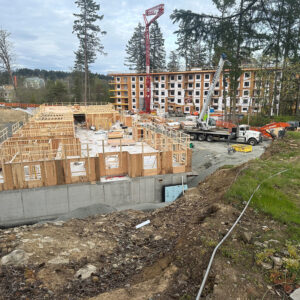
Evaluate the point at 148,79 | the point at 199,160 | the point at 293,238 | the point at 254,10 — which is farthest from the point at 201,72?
the point at 293,238

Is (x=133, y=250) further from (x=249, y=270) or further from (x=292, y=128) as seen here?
(x=292, y=128)

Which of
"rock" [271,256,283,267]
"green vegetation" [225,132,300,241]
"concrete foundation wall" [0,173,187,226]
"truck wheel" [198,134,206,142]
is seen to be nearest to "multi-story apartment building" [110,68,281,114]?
"truck wheel" [198,134,206,142]

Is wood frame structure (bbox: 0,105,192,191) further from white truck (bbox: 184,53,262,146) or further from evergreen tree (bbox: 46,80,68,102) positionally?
evergreen tree (bbox: 46,80,68,102)

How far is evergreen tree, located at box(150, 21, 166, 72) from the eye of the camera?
229 feet

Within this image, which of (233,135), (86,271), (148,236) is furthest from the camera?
(233,135)

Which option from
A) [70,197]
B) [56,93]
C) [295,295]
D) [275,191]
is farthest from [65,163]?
[56,93]

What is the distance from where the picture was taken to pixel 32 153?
16297 mm

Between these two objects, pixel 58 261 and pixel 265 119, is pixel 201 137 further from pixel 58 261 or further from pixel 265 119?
pixel 58 261

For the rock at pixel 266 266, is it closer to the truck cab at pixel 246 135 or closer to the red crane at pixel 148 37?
the truck cab at pixel 246 135

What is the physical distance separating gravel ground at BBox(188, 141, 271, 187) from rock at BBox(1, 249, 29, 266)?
13.9 m

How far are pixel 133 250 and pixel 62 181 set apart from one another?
32.5 feet

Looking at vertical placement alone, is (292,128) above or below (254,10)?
below

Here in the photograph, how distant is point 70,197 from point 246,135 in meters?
21.0

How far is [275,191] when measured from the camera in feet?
23.1
